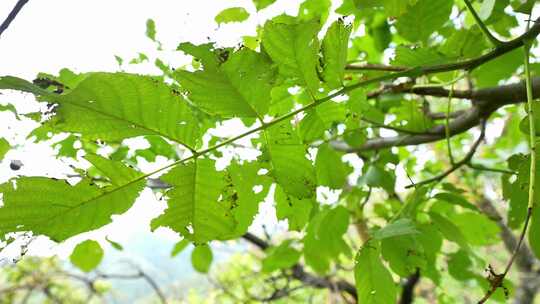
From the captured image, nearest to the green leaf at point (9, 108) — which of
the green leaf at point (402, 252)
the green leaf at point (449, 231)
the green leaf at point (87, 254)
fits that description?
the green leaf at point (87, 254)

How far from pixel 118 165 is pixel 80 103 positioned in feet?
0.41

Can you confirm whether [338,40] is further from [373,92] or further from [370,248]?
[373,92]

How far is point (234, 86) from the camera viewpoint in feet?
2.18

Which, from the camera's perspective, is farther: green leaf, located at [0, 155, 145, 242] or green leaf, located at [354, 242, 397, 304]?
green leaf, located at [354, 242, 397, 304]

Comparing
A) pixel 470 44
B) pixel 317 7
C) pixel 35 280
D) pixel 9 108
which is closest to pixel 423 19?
pixel 470 44

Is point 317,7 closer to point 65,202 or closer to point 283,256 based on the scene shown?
point 65,202

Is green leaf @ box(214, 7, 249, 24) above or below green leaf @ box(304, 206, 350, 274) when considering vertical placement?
above

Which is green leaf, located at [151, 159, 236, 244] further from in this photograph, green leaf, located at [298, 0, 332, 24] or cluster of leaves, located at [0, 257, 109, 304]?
cluster of leaves, located at [0, 257, 109, 304]

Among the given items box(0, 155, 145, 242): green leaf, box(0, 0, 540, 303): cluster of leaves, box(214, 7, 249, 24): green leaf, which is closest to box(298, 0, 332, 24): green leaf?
box(0, 0, 540, 303): cluster of leaves

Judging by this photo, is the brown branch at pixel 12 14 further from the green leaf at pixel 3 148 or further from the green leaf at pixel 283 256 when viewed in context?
the green leaf at pixel 283 256

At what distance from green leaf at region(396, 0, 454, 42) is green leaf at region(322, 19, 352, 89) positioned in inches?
12.4

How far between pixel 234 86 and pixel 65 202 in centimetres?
31

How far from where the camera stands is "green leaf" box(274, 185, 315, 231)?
0.92 m

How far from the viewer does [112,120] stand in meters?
0.63
